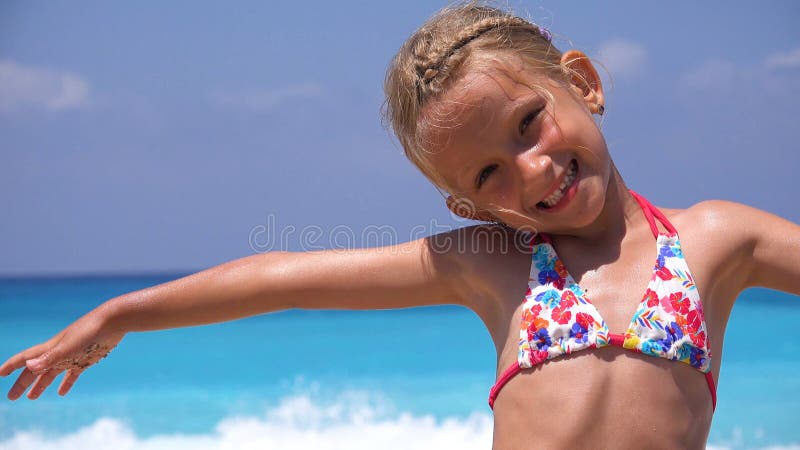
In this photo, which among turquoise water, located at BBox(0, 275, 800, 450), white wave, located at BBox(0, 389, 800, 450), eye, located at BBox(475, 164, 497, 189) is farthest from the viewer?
turquoise water, located at BBox(0, 275, 800, 450)

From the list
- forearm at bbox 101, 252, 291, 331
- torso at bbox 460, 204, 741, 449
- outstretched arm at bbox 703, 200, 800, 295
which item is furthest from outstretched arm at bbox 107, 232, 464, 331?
outstretched arm at bbox 703, 200, 800, 295

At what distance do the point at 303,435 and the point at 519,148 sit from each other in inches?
193

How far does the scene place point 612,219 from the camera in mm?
1838

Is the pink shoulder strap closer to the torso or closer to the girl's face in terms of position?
the torso

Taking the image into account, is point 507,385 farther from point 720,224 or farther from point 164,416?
point 164,416

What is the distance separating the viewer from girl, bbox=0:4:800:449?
1668mm

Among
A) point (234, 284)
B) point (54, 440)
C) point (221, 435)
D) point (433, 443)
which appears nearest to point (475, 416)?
point (433, 443)

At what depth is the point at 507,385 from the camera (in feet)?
5.77

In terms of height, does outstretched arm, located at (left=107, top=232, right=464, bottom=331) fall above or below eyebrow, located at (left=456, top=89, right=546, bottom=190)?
below

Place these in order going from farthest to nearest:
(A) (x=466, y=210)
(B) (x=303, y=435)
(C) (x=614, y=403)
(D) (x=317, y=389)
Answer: (D) (x=317, y=389) → (B) (x=303, y=435) → (A) (x=466, y=210) → (C) (x=614, y=403)

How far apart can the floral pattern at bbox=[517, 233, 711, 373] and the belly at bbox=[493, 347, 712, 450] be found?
2 centimetres

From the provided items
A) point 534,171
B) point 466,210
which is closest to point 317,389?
point 466,210

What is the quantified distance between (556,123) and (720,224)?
0.40 m

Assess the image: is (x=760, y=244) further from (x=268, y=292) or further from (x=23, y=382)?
(x=23, y=382)
